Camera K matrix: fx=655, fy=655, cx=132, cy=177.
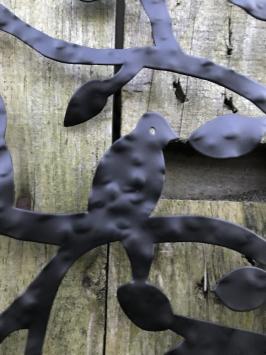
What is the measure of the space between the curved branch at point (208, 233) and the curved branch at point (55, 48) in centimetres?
22

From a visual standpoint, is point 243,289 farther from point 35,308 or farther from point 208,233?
point 35,308

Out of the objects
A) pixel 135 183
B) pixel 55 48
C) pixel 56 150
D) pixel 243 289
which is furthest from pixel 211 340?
pixel 55 48

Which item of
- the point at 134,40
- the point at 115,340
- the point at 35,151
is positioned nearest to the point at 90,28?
the point at 134,40

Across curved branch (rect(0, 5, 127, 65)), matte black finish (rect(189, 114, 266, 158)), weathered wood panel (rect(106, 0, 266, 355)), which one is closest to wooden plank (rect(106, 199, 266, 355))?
weathered wood panel (rect(106, 0, 266, 355))

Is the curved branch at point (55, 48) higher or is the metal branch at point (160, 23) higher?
the metal branch at point (160, 23)

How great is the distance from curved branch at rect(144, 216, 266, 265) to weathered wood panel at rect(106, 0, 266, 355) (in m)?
0.06

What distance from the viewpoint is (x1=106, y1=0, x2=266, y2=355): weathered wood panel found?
82 cm

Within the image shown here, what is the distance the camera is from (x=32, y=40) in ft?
2.73

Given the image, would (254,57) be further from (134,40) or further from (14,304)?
(14,304)

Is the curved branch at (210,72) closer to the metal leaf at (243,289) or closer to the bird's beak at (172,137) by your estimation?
the bird's beak at (172,137)

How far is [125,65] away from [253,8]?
186 millimetres

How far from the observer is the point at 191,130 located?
0.86 metres

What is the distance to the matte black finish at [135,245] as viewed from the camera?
0.77m

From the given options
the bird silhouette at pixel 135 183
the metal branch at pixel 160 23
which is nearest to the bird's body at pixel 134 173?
the bird silhouette at pixel 135 183
